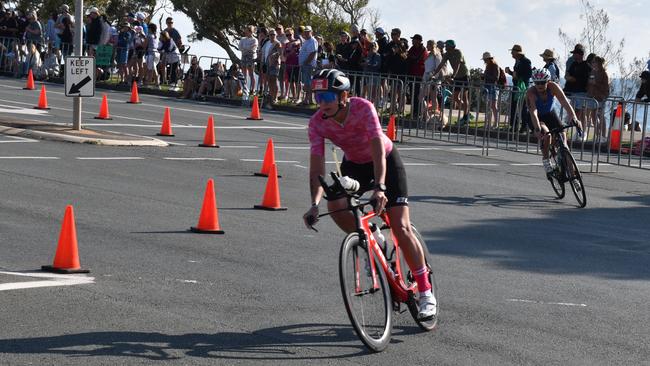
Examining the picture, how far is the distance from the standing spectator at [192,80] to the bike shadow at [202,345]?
27.8 metres

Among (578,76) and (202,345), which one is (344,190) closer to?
(202,345)

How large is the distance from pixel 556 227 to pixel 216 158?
23.6 feet

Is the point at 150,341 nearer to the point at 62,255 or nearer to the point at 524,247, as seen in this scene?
the point at 62,255

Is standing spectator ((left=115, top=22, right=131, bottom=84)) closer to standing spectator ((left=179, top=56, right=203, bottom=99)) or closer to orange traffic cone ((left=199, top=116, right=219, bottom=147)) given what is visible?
standing spectator ((left=179, top=56, right=203, bottom=99))

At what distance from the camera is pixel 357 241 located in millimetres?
7965

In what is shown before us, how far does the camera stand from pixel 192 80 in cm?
3575

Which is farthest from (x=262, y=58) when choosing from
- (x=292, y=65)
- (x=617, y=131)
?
(x=617, y=131)

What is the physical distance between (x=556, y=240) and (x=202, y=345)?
22.3 feet

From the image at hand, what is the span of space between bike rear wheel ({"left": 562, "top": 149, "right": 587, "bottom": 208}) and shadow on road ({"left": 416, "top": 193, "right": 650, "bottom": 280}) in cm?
22

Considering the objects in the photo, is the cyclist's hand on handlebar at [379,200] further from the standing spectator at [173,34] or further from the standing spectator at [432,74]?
the standing spectator at [173,34]

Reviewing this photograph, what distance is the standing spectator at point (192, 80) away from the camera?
3581cm

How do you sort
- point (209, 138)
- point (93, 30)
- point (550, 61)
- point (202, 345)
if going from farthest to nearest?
point (93, 30)
point (550, 61)
point (209, 138)
point (202, 345)

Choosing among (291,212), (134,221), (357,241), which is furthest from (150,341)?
(291,212)

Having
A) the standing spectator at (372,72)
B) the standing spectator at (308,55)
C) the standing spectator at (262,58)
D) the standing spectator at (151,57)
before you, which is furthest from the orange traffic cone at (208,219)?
the standing spectator at (151,57)
